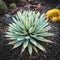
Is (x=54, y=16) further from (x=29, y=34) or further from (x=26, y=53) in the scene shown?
(x=26, y=53)

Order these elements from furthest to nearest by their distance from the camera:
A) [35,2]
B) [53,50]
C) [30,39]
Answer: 1. [35,2]
2. [53,50]
3. [30,39]

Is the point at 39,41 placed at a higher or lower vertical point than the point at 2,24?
lower

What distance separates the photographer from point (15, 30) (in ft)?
22.8

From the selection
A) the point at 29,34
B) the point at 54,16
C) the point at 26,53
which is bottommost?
the point at 26,53

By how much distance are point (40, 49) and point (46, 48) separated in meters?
0.37

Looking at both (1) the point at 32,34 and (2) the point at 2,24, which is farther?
(2) the point at 2,24

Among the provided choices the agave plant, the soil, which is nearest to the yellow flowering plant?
the soil

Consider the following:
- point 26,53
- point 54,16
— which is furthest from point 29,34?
point 54,16

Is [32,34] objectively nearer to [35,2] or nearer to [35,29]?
[35,29]

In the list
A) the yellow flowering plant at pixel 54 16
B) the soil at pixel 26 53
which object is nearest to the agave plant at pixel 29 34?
the soil at pixel 26 53

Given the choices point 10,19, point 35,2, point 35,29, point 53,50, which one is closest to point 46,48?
point 53,50

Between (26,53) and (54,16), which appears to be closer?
(26,53)

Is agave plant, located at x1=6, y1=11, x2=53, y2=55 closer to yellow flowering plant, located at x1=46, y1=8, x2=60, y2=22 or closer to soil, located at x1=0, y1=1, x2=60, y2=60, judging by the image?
soil, located at x1=0, y1=1, x2=60, y2=60

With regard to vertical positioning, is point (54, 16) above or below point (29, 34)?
above
